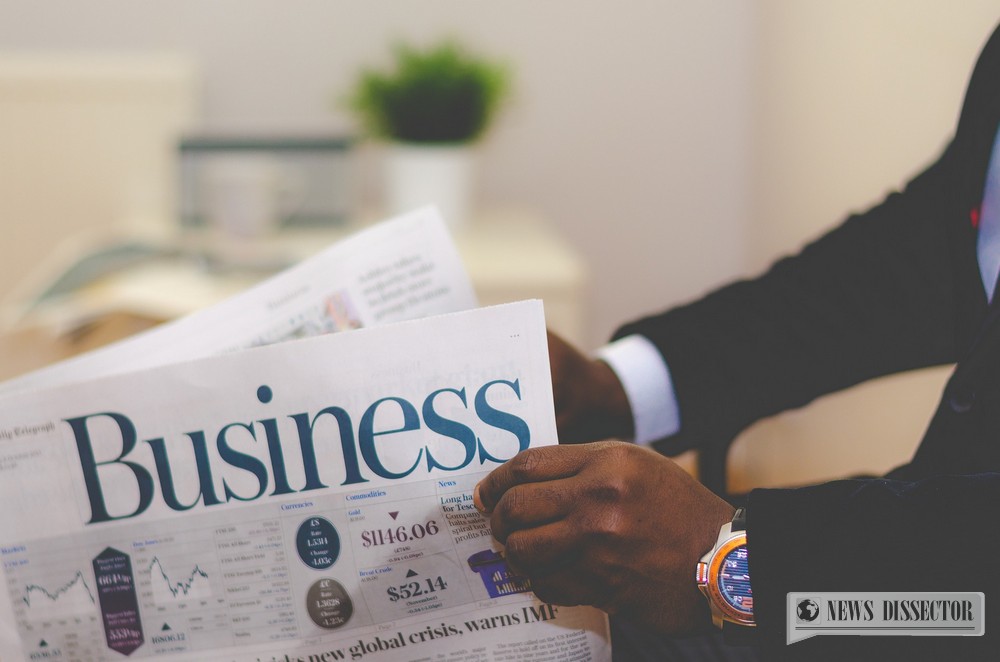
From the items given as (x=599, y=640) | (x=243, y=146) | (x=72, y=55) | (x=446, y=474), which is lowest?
(x=599, y=640)

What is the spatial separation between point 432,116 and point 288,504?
3.78 feet

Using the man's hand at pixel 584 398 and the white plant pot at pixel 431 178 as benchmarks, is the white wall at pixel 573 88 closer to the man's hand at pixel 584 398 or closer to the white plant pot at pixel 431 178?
the white plant pot at pixel 431 178

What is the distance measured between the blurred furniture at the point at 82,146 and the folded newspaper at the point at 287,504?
134 centimetres

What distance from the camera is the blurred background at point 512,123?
1748mm

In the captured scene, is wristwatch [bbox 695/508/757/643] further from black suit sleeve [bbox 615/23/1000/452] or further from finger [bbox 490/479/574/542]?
black suit sleeve [bbox 615/23/1000/452]

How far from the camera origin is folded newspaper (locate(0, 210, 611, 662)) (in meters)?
0.48

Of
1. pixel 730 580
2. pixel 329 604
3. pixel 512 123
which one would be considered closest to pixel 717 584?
pixel 730 580

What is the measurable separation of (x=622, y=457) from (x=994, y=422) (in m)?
0.24

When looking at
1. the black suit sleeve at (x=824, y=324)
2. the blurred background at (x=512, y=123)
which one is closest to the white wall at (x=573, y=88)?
the blurred background at (x=512, y=123)

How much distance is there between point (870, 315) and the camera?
74 cm

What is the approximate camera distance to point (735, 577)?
0.44 metres

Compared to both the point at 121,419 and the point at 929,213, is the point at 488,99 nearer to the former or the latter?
the point at 929,213

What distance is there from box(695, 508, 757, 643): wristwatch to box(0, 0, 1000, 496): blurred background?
3.81 feet

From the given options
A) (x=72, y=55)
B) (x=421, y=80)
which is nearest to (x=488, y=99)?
(x=421, y=80)
